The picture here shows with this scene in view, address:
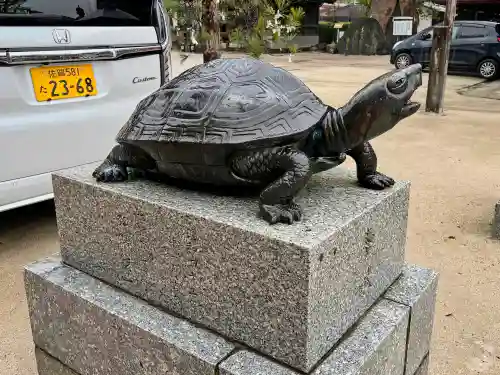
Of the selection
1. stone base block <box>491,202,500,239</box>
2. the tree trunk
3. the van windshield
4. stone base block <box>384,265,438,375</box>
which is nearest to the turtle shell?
stone base block <box>384,265,438,375</box>

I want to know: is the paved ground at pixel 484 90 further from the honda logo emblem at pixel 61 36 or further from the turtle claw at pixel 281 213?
the turtle claw at pixel 281 213

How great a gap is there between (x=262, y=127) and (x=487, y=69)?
41.5 ft

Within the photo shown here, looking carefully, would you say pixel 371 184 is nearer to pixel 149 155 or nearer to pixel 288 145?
pixel 288 145

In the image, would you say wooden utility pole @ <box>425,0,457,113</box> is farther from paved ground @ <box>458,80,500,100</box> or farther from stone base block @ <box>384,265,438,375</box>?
stone base block @ <box>384,265,438,375</box>

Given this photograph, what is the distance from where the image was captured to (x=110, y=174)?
1.70 meters

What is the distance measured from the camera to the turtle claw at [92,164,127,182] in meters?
1.70

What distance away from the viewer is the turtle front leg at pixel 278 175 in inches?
52.9

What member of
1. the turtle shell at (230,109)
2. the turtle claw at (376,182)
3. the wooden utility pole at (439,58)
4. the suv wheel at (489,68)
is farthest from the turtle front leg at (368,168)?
the suv wheel at (489,68)

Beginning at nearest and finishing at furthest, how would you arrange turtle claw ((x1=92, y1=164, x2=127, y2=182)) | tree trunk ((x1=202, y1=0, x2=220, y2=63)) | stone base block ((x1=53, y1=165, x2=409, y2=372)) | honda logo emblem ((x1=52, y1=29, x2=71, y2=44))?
stone base block ((x1=53, y1=165, x2=409, y2=372)) < turtle claw ((x1=92, y1=164, x2=127, y2=182)) < honda logo emblem ((x1=52, y1=29, x2=71, y2=44)) < tree trunk ((x1=202, y1=0, x2=220, y2=63))

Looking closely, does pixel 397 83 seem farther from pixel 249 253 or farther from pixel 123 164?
pixel 123 164

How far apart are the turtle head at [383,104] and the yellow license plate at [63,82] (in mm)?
1734

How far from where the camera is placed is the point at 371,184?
5.26 ft

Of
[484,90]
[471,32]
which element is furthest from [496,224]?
[471,32]

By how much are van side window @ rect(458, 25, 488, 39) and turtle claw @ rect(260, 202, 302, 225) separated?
12905mm
